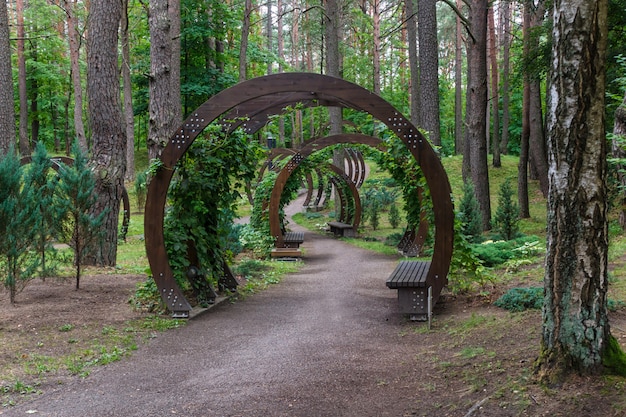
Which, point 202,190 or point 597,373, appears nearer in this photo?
point 597,373

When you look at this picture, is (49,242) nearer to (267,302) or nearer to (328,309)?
Result: (267,302)

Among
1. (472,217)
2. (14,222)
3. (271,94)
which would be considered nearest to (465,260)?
(271,94)

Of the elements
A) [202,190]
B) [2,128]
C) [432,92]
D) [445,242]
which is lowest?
[445,242]

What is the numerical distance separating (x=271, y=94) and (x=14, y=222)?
9.96 ft

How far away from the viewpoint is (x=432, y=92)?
1423 centimetres

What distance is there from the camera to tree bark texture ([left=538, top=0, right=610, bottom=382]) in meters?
3.51

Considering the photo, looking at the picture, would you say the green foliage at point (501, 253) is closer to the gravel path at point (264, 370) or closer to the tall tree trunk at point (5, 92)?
the gravel path at point (264, 370)

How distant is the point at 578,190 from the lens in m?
3.54

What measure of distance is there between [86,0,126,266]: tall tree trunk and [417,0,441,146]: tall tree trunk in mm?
7142

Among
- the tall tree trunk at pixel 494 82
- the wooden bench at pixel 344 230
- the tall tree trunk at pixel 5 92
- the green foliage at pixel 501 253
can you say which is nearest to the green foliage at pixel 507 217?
the green foliage at pixel 501 253

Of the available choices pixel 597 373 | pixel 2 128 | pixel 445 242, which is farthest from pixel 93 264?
pixel 597 373

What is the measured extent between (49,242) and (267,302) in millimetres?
2886

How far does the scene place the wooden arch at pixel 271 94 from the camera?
6766mm

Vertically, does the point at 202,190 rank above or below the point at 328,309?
above
